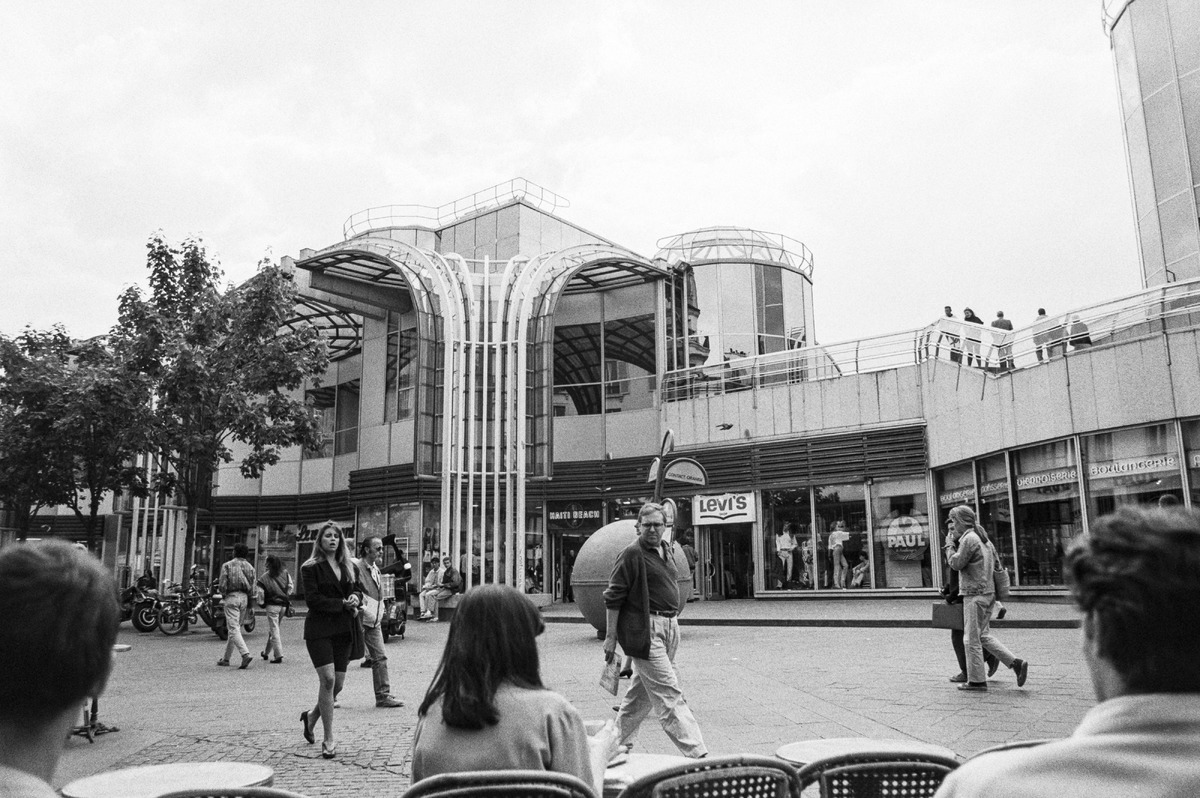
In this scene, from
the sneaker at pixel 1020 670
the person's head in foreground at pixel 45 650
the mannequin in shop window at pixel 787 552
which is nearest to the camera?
the person's head in foreground at pixel 45 650

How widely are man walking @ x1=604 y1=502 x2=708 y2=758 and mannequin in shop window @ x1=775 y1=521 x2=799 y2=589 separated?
651 inches

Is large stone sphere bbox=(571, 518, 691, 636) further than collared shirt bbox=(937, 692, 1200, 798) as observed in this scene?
Yes

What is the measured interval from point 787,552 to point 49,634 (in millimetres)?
22541

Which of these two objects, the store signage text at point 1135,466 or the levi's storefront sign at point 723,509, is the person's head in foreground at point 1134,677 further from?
the levi's storefront sign at point 723,509

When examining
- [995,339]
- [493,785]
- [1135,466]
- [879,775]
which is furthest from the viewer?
[995,339]

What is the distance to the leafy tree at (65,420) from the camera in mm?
20422

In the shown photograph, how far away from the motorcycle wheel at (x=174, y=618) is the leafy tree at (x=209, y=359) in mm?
1226

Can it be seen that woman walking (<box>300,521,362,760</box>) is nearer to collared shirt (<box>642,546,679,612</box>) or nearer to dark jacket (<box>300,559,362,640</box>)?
dark jacket (<box>300,559,362,640</box>)

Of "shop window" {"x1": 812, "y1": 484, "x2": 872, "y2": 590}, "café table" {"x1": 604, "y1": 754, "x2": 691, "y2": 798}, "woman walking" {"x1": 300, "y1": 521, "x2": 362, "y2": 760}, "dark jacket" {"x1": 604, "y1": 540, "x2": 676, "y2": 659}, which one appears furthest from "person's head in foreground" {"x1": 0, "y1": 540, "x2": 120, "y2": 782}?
"shop window" {"x1": 812, "y1": 484, "x2": 872, "y2": 590}

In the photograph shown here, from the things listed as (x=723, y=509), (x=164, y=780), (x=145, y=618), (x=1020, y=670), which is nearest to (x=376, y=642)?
(x=164, y=780)

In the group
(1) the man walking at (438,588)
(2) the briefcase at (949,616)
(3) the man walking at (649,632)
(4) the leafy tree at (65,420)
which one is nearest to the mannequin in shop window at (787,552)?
(1) the man walking at (438,588)

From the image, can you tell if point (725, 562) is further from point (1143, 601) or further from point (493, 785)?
point (1143, 601)

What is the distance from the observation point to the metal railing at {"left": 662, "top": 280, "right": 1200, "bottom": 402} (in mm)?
15563

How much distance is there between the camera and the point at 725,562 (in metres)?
24.6
